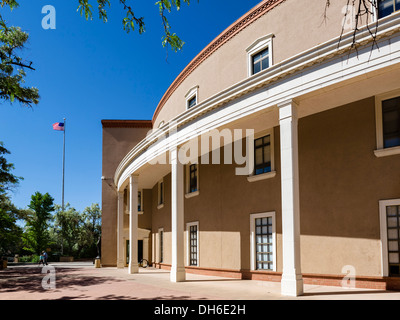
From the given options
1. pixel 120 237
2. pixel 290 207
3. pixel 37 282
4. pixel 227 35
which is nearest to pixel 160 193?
Answer: pixel 120 237

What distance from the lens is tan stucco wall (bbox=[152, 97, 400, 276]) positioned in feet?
40.1

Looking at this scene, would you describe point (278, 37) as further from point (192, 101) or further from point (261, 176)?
point (192, 101)

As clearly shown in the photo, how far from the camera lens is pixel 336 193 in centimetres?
1334

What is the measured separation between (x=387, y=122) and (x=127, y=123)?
23775 millimetres

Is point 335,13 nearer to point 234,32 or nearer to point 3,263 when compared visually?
point 234,32

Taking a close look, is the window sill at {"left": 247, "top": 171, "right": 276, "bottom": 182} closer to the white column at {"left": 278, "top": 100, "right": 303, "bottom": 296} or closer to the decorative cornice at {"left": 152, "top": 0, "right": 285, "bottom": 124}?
the white column at {"left": 278, "top": 100, "right": 303, "bottom": 296}

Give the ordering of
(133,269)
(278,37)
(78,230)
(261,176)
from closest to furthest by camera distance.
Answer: (278,37)
(261,176)
(133,269)
(78,230)

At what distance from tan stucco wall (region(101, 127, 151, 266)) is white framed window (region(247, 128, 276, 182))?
15733mm

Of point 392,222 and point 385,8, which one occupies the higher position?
point 385,8

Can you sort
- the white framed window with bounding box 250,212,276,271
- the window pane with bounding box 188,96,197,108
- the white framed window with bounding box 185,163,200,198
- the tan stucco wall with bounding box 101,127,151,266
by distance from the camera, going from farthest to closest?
the tan stucco wall with bounding box 101,127,151,266 → the window pane with bounding box 188,96,197,108 → the white framed window with bounding box 185,163,200,198 → the white framed window with bounding box 250,212,276,271

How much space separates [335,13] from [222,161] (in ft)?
28.4

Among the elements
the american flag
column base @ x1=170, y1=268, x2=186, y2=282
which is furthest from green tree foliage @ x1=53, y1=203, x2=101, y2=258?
column base @ x1=170, y1=268, x2=186, y2=282

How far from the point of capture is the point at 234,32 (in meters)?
18.3

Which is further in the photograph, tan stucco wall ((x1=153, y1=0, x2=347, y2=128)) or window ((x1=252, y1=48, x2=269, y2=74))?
window ((x1=252, y1=48, x2=269, y2=74))
